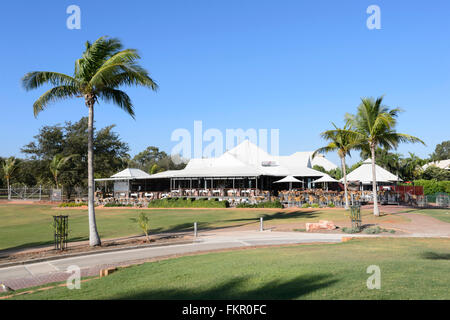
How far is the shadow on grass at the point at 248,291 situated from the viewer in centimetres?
577

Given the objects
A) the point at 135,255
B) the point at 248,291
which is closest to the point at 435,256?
the point at 248,291

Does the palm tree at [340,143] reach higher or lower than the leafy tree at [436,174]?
higher

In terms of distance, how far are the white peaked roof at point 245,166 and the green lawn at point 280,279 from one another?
2560 cm

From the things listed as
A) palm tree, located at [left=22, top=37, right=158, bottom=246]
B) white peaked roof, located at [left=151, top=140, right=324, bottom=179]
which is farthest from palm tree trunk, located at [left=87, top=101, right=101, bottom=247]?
white peaked roof, located at [left=151, top=140, right=324, bottom=179]

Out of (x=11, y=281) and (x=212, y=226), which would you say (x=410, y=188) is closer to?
(x=212, y=226)

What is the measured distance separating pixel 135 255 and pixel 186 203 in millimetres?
22316

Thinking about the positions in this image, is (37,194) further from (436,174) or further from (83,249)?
(436,174)

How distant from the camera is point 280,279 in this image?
6.69 meters

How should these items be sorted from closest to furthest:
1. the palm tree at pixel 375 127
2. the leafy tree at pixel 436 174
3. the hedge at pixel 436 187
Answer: the palm tree at pixel 375 127 < the hedge at pixel 436 187 < the leafy tree at pixel 436 174

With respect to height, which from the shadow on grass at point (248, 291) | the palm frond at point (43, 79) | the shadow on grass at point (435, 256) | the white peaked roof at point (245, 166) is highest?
the palm frond at point (43, 79)

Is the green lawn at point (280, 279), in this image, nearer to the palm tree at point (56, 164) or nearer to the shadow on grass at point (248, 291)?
the shadow on grass at point (248, 291)

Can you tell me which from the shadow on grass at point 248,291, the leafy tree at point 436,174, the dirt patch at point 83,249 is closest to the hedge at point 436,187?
the leafy tree at point 436,174

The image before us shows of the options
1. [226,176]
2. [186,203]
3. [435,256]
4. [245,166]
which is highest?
[245,166]
